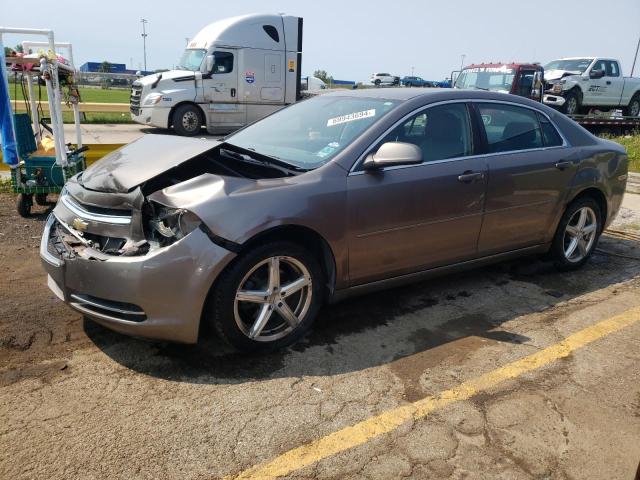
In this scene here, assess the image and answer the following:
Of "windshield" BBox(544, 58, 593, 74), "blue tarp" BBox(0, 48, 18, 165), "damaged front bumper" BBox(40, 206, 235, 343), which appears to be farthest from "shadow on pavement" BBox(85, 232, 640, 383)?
"windshield" BBox(544, 58, 593, 74)

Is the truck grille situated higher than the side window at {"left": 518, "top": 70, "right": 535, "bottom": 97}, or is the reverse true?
the side window at {"left": 518, "top": 70, "right": 535, "bottom": 97}

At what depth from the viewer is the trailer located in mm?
5938

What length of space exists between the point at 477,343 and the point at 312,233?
1323mm

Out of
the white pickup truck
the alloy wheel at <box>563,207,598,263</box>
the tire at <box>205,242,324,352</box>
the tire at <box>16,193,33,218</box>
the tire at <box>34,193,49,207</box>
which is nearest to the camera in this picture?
the tire at <box>205,242,324,352</box>

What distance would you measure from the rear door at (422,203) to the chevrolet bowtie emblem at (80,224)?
160cm

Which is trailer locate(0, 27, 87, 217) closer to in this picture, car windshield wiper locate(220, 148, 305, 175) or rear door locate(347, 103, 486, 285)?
car windshield wiper locate(220, 148, 305, 175)

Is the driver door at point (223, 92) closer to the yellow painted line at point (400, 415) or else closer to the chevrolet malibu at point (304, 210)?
the chevrolet malibu at point (304, 210)

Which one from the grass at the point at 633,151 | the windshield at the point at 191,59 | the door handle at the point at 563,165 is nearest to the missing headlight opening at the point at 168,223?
the door handle at the point at 563,165

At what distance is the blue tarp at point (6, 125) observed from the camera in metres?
5.78

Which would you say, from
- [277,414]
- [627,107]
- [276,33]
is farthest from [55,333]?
[627,107]

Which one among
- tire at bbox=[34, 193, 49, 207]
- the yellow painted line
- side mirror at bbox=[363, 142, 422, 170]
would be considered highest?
side mirror at bbox=[363, 142, 422, 170]

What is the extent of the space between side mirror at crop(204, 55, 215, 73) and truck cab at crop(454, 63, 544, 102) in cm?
722

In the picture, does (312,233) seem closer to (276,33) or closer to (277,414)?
(277,414)

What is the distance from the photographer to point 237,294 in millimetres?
3055
